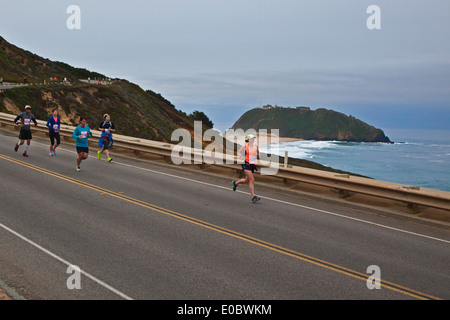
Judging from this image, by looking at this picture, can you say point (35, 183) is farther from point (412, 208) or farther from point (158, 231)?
point (412, 208)

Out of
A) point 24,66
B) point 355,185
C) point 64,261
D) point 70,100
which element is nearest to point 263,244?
point 64,261

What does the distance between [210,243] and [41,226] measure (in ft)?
11.9

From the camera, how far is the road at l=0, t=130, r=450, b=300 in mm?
6238

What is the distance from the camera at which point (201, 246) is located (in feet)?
25.9

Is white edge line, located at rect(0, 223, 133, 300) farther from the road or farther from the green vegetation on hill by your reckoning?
the green vegetation on hill

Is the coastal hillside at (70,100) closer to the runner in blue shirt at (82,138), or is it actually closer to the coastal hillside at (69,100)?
the coastal hillside at (69,100)

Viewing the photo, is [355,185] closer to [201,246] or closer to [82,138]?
[201,246]

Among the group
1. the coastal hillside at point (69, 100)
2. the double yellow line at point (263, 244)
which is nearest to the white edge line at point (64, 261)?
the double yellow line at point (263, 244)

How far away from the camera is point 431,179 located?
10050 cm

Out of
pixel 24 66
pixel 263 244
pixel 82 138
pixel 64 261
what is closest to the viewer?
pixel 64 261

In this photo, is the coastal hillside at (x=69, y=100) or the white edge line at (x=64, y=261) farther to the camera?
the coastal hillside at (x=69, y=100)

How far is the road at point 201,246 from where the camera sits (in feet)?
20.5

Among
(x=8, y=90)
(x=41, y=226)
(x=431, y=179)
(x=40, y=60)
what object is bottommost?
(x=431, y=179)
